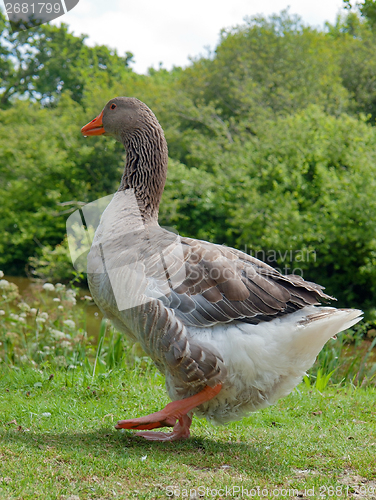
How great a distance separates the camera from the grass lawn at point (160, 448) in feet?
9.38

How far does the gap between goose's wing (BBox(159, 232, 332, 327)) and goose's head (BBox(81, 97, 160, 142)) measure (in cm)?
148

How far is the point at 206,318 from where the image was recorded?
3441 millimetres

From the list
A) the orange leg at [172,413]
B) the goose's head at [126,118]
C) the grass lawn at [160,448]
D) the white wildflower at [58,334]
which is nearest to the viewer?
the grass lawn at [160,448]

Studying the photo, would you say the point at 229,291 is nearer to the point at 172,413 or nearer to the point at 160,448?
the point at 172,413

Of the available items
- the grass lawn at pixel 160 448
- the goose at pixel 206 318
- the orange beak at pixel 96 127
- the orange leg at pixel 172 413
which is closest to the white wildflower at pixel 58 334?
the grass lawn at pixel 160 448

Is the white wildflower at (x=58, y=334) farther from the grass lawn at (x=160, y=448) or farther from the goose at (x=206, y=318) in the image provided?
the goose at (x=206, y=318)

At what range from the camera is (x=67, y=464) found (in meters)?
3.06

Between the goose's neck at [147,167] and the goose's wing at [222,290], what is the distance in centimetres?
83

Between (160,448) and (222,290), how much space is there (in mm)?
1323

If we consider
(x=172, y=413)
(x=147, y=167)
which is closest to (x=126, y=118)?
(x=147, y=167)

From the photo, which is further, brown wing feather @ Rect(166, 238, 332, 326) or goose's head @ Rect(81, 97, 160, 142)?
goose's head @ Rect(81, 97, 160, 142)

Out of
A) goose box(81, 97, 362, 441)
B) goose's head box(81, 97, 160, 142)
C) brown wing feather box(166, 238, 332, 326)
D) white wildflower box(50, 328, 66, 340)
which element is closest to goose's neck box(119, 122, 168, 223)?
goose's head box(81, 97, 160, 142)

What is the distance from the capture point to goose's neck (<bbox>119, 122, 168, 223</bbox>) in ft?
14.5

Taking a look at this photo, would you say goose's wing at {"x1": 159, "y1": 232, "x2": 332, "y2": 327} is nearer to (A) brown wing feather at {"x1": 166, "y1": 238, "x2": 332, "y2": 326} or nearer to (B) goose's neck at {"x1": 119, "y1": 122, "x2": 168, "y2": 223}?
(A) brown wing feather at {"x1": 166, "y1": 238, "x2": 332, "y2": 326}
